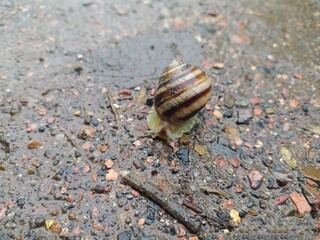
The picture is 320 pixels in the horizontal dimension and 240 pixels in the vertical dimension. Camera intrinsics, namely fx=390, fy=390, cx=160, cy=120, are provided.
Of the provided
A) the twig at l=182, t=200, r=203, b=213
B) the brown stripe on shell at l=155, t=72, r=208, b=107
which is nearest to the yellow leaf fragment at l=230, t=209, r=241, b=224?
the twig at l=182, t=200, r=203, b=213

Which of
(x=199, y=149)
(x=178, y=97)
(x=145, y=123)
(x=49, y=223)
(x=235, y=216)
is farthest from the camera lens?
(x=145, y=123)

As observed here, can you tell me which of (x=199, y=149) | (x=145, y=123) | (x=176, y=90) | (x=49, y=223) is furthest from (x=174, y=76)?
(x=49, y=223)

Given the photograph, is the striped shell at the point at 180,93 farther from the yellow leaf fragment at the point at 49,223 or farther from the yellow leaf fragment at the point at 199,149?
the yellow leaf fragment at the point at 49,223

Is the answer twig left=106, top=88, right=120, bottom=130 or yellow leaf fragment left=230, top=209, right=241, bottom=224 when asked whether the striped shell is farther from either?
yellow leaf fragment left=230, top=209, right=241, bottom=224

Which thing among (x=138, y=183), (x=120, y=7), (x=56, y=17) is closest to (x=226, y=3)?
(x=120, y=7)

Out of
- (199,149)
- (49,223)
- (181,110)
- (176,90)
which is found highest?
(176,90)

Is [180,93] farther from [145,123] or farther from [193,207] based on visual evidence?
[193,207]

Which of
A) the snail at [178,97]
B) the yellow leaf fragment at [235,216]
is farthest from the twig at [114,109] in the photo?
the yellow leaf fragment at [235,216]
